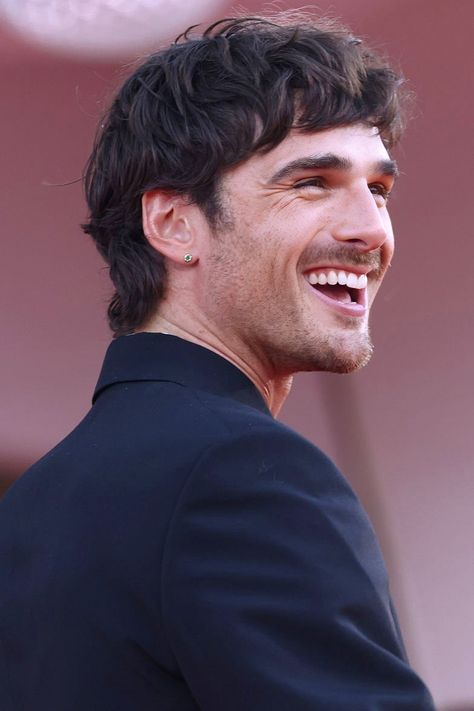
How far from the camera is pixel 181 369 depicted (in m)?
1.17

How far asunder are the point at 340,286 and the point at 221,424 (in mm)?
290

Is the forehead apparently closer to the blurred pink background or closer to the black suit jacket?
the black suit jacket

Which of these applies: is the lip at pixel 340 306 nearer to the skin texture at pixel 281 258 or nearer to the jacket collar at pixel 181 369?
the skin texture at pixel 281 258

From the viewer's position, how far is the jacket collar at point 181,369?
1.17 metres

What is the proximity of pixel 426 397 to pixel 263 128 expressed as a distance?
80.3 inches

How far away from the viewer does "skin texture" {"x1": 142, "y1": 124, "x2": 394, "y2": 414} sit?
124 centimetres

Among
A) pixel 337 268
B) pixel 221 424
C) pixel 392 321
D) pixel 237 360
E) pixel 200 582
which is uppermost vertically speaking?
pixel 392 321

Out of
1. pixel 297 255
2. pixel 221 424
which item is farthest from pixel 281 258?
pixel 221 424

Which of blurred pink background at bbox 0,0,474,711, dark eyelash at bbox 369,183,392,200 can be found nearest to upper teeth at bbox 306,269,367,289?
dark eyelash at bbox 369,183,392,200

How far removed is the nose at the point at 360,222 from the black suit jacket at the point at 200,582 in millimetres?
233

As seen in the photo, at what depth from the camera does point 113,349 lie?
48.7 inches

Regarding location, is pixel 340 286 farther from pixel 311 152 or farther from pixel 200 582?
pixel 200 582

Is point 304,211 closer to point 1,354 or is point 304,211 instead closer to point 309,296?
point 309,296

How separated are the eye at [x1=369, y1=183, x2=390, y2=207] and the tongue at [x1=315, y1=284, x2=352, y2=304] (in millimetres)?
112
